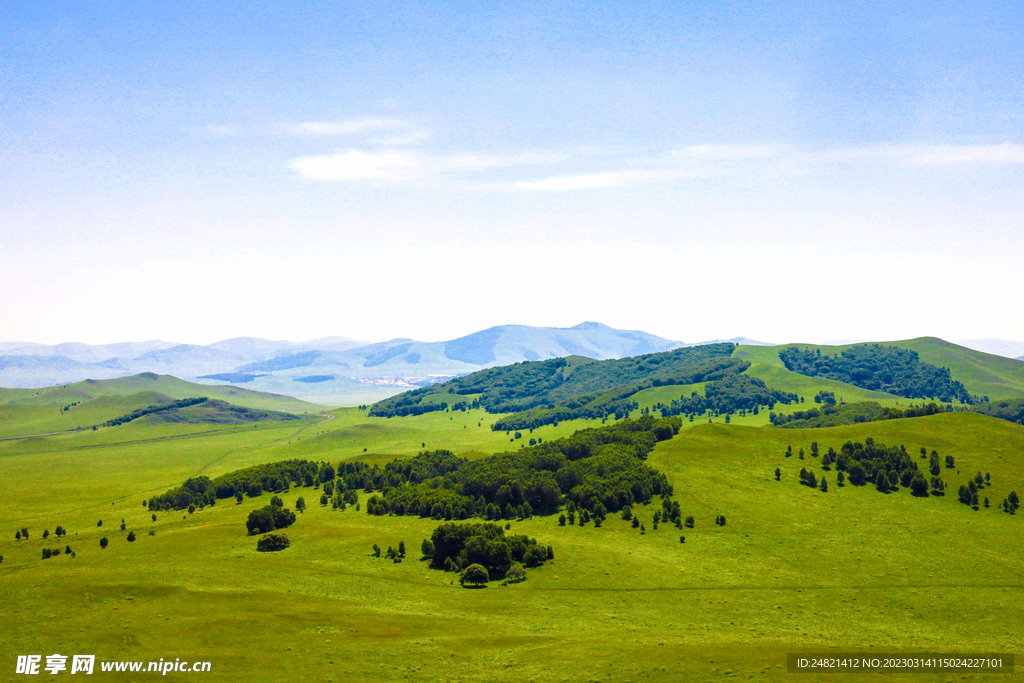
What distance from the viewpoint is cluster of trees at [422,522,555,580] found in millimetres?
110125

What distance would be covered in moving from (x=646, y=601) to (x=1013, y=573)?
70.2 metres

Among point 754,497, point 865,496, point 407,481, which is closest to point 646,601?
point 754,497

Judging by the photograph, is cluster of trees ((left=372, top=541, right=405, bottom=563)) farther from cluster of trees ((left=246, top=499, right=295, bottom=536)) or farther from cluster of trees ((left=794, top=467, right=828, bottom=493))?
cluster of trees ((left=794, top=467, right=828, bottom=493))

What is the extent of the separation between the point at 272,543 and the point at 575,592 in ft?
205

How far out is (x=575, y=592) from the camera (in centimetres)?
9925

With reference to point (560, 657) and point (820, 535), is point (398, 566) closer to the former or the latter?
point (560, 657)

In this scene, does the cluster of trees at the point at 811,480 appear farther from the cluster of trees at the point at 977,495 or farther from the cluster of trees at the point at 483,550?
the cluster of trees at the point at 483,550

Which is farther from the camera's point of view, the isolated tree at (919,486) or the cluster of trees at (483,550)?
the isolated tree at (919,486)

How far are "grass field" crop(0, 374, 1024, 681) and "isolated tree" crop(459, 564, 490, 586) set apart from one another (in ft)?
6.22

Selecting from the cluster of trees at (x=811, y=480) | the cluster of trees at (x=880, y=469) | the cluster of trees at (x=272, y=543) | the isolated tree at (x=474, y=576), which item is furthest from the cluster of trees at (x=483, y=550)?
the cluster of trees at (x=880, y=469)

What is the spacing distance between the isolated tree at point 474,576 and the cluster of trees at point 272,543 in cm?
4138

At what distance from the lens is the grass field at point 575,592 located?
217ft

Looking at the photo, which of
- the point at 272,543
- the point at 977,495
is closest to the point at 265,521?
the point at 272,543

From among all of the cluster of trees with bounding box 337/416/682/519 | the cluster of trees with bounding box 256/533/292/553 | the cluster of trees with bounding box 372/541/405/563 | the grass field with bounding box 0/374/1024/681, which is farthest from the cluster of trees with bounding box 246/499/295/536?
the cluster of trees with bounding box 372/541/405/563
